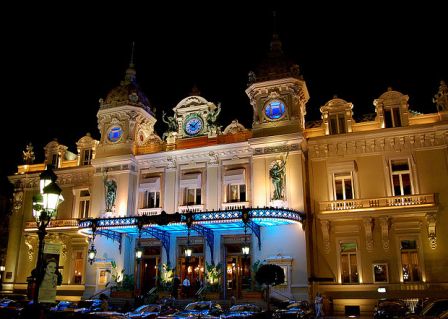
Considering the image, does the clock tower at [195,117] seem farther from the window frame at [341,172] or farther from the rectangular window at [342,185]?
the rectangular window at [342,185]

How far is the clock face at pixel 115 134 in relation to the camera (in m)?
33.7

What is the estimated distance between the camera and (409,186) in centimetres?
2733

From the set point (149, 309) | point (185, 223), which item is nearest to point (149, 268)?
point (185, 223)

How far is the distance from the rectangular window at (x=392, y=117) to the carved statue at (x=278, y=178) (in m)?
6.88

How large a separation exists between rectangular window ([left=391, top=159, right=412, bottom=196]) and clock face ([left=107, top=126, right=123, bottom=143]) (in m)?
19.0

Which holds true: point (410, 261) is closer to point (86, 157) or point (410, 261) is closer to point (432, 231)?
point (432, 231)

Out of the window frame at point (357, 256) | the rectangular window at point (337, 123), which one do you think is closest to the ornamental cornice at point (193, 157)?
the rectangular window at point (337, 123)

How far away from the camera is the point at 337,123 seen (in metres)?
29.5

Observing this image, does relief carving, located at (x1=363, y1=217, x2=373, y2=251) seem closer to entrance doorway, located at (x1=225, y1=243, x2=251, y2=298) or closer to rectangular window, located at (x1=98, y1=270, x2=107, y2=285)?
entrance doorway, located at (x1=225, y1=243, x2=251, y2=298)

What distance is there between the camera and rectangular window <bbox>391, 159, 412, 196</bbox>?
27328 mm

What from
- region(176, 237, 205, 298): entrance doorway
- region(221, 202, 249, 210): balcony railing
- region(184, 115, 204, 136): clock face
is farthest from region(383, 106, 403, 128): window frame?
region(176, 237, 205, 298): entrance doorway

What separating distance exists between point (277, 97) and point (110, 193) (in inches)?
521

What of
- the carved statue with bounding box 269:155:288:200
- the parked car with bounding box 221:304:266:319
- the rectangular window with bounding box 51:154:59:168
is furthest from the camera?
the rectangular window with bounding box 51:154:59:168

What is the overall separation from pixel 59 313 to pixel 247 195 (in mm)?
14891
